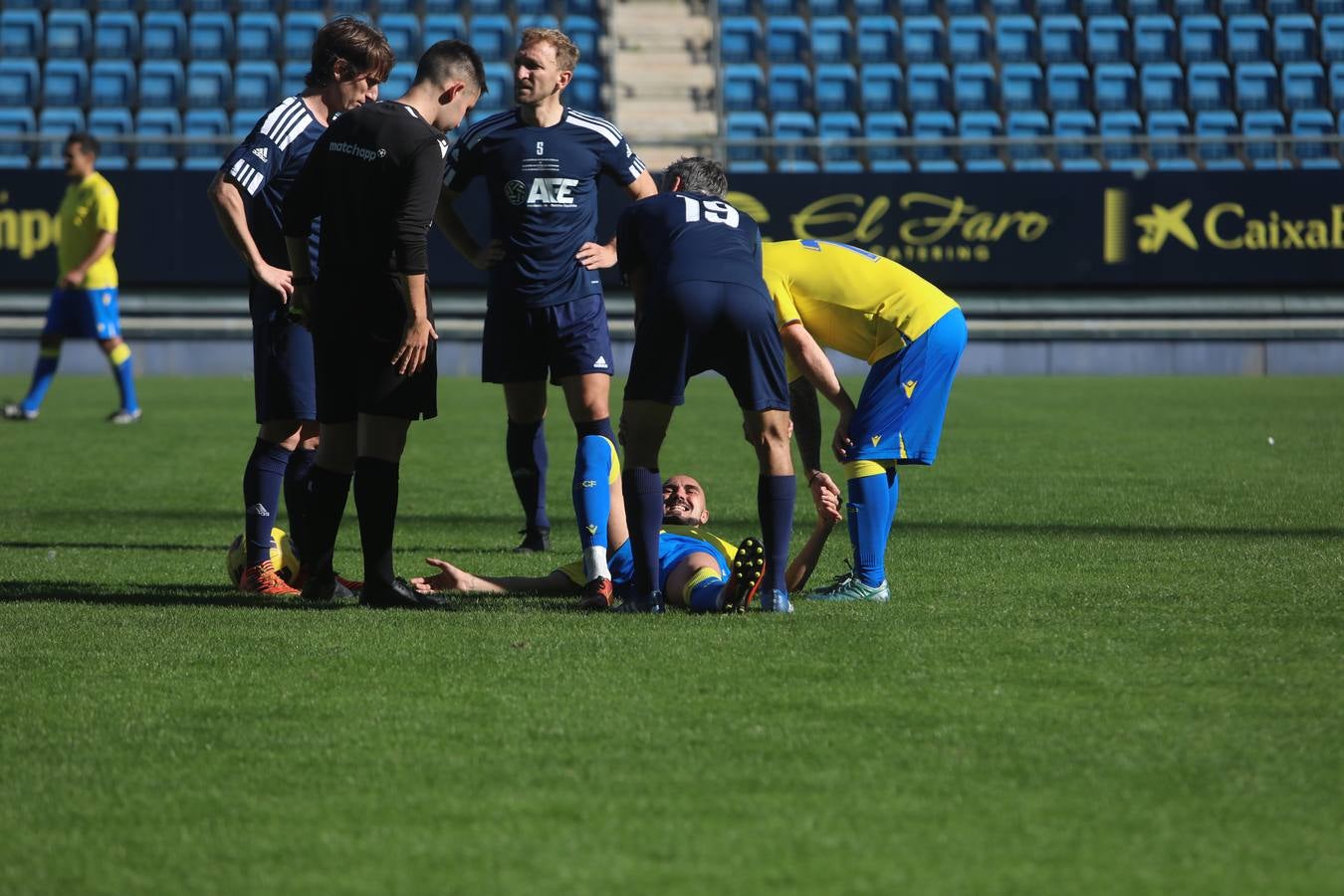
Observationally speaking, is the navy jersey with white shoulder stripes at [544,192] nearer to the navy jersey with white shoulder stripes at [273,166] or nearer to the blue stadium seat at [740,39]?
the navy jersey with white shoulder stripes at [273,166]

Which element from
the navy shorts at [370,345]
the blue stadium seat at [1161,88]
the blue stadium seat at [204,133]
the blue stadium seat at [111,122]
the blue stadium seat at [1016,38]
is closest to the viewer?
the navy shorts at [370,345]

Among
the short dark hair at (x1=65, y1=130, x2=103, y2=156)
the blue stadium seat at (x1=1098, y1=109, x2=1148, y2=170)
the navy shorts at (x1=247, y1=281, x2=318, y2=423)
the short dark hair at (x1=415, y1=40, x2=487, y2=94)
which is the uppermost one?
the blue stadium seat at (x1=1098, y1=109, x2=1148, y2=170)

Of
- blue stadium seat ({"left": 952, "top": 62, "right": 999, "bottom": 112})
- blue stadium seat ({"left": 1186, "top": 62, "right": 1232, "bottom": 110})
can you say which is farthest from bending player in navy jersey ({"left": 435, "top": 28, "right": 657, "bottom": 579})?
blue stadium seat ({"left": 1186, "top": 62, "right": 1232, "bottom": 110})

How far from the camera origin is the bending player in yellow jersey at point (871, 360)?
5441mm

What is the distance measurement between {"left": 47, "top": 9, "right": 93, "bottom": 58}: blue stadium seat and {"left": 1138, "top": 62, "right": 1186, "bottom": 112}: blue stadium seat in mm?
13738

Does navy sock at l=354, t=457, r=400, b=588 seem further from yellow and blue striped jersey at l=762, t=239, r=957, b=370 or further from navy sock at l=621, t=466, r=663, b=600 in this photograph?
yellow and blue striped jersey at l=762, t=239, r=957, b=370

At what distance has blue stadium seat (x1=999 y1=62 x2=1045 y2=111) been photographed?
72.2ft

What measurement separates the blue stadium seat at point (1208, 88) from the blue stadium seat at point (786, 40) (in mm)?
4965

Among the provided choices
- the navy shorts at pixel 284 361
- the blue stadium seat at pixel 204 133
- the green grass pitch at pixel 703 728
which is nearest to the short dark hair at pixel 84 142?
the green grass pitch at pixel 703 728

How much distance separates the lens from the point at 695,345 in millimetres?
5074

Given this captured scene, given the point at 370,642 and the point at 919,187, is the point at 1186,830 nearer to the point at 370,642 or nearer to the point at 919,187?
the point at 370,642

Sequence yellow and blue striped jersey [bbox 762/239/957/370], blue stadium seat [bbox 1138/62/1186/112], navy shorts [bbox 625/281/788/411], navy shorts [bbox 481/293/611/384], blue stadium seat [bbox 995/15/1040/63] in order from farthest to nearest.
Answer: blue stadium seat [bbox 995/15/1040/63], blue stadium seat [bbox 1138/62/1186/112], navy shorts [bbox 481/293/611/384], yellow and blue striped jersey [bbox 762/239/957/370], navy shorts [bbox 625/281/788/411]

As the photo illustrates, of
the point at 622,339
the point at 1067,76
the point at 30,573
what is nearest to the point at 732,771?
the point at 30,573

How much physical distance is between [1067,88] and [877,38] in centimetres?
263
